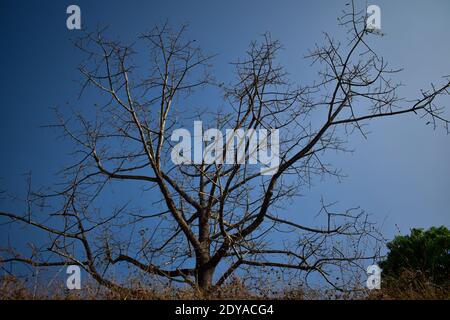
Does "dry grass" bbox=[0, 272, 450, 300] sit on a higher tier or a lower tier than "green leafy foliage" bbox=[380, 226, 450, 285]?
lower

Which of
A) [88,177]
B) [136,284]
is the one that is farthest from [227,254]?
[88,177]

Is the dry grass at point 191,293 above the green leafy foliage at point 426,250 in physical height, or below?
below

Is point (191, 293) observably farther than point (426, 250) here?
No

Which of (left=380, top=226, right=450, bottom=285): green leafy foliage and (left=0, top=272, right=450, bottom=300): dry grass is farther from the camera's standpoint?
(left=380, top=226, right=450, bottom=285): green leafy foliage

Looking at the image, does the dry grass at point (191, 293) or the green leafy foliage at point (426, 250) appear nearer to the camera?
the dry grass at point (191, 293)

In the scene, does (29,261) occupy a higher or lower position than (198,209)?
lower

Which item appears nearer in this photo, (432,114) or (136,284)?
(136,284)
